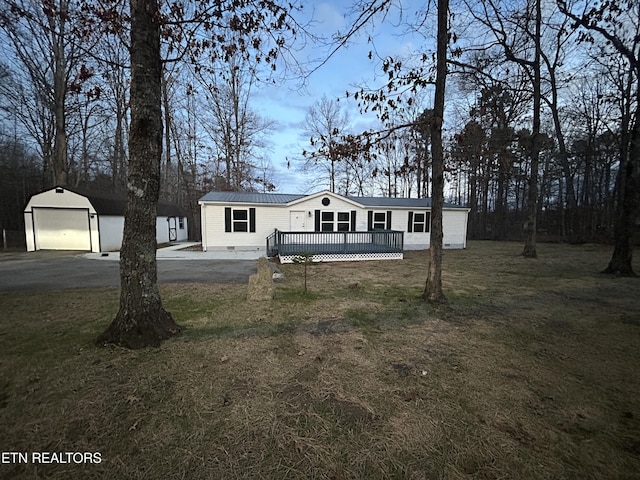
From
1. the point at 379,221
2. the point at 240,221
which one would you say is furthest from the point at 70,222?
the point at 379,221

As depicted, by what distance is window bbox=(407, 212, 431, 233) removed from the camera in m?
16.9

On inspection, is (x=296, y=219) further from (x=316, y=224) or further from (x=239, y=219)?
(x=239, y=219)

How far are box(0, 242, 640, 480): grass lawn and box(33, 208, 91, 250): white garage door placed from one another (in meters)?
12.3

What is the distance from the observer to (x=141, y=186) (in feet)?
11.0

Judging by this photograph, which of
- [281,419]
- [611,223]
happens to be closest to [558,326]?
[281,419]

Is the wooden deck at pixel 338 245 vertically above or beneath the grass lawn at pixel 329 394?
above

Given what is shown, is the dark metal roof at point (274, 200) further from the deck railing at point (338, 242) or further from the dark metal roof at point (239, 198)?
the deck railing at point (338, 242)

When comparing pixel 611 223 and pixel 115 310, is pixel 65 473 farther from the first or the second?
pixel 611 223

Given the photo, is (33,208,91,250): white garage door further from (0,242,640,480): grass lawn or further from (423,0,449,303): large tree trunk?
(423,0,449,303): large tree trunk

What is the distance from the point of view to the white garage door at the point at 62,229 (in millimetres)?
14805

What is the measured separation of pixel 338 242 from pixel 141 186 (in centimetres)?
1049

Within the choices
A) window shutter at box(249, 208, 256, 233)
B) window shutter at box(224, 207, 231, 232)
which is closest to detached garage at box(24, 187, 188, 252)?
window shutter at box(224, 207, 231, 232)

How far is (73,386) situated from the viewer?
A: 8.38 feet

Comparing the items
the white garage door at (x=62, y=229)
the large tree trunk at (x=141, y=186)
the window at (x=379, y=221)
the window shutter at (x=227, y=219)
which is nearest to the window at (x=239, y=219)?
the window shutter at (x=227, y=219)
